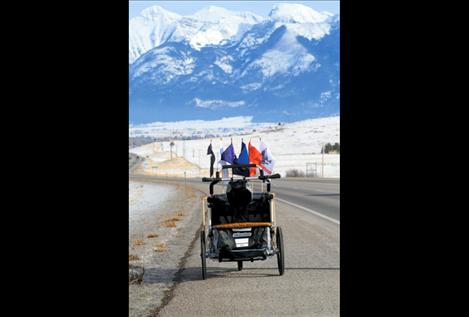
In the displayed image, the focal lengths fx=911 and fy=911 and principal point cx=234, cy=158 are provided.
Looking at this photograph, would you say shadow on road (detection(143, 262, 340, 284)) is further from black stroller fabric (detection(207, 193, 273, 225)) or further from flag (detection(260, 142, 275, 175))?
flag (detection(260, 142, 275, 175))

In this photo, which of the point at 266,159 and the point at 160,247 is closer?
the point at 266,159

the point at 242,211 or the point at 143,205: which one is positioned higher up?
the point at 242,211

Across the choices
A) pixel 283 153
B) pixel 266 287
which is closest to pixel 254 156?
pixel 266 287

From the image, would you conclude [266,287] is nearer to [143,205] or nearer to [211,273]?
[211,273]

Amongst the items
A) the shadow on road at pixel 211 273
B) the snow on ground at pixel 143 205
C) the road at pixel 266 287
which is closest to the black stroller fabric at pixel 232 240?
the road at pixel 266 287

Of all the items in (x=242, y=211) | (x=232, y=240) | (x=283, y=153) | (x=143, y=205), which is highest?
(x=283, y=153)

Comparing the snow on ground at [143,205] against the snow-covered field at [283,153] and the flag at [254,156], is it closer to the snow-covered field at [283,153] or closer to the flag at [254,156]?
the flag at [254,156]

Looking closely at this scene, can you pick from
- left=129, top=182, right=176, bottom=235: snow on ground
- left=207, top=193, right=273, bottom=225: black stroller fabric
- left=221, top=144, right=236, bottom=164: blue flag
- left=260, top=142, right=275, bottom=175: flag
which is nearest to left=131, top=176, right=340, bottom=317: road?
left=207, top=193, right=273, bottom=225: black stroller fabric

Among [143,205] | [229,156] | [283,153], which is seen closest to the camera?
[229,156]
